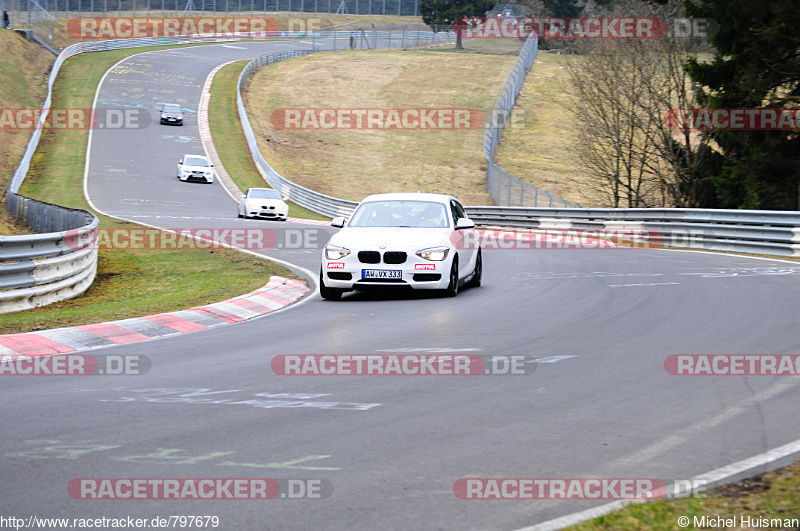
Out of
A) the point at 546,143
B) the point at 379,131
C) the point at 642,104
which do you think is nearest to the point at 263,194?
the point at 642,104

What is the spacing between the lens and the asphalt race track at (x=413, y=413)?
4.63m

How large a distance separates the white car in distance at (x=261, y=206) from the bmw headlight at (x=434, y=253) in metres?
21.0

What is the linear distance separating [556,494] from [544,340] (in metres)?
4.79

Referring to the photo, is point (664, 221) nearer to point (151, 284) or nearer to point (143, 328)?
point (151, 284)

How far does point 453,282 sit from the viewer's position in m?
13.6

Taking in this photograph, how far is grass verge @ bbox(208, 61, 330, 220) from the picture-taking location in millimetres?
47125

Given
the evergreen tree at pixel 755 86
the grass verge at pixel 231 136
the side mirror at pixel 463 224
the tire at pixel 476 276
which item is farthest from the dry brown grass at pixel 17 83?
the evergreen tree at pixel 755 86

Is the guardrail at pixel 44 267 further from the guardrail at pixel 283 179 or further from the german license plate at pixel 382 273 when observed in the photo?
the guardrail at pixel 283 179

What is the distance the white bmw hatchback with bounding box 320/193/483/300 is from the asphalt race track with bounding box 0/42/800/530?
0.43 metres

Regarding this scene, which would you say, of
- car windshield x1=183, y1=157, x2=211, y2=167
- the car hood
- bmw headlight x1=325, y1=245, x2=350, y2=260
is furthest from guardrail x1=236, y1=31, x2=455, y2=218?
bmw headlight x1=325, y1=245, x2=350, y2=260

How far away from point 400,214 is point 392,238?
109 centimetres

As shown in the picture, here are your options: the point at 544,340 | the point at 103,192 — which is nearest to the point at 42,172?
the point at 103,192

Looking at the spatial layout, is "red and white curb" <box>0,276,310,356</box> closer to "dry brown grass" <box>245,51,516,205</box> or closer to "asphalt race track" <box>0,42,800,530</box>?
"asphalt race track" <box>0,42,800,530</box>

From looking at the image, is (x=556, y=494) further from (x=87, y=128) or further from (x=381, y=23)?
(x=381, y=23)
